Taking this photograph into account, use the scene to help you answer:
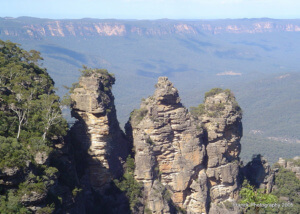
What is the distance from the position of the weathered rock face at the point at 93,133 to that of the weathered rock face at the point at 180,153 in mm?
3022

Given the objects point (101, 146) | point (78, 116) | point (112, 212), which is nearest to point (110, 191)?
point (112, 212)

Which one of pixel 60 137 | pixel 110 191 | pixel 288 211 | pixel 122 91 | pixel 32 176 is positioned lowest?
pixel 288 211

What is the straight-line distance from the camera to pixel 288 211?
38.9 meters

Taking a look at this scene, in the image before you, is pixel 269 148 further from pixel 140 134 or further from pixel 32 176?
pixel 32 176

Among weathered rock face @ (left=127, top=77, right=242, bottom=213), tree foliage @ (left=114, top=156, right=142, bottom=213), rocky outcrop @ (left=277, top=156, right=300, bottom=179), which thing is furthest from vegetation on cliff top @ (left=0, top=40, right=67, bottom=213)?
rocky outcrop @ (left=277, top=156, right=300, bottom=179)

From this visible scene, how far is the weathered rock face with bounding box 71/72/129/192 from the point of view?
30.1m

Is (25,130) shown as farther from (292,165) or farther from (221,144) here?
(292,165)

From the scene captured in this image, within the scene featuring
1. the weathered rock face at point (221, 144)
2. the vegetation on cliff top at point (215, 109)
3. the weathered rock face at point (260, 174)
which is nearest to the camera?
the weathered rock face at point (221, 144)

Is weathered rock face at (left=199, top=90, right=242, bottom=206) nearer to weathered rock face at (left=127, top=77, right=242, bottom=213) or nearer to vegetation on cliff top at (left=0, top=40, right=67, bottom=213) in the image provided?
weathered rock face at (left=127, top=77, right=242, bottom=213)

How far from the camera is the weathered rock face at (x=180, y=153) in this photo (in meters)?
32.8

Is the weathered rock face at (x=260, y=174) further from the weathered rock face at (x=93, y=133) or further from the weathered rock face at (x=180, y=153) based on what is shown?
the weathered rock face at (x=93, y=133)

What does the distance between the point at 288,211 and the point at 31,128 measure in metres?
27.2

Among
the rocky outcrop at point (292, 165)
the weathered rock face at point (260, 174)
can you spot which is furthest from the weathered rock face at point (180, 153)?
the rocky outcrop at point (292, 165)

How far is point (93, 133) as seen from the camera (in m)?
30.4
